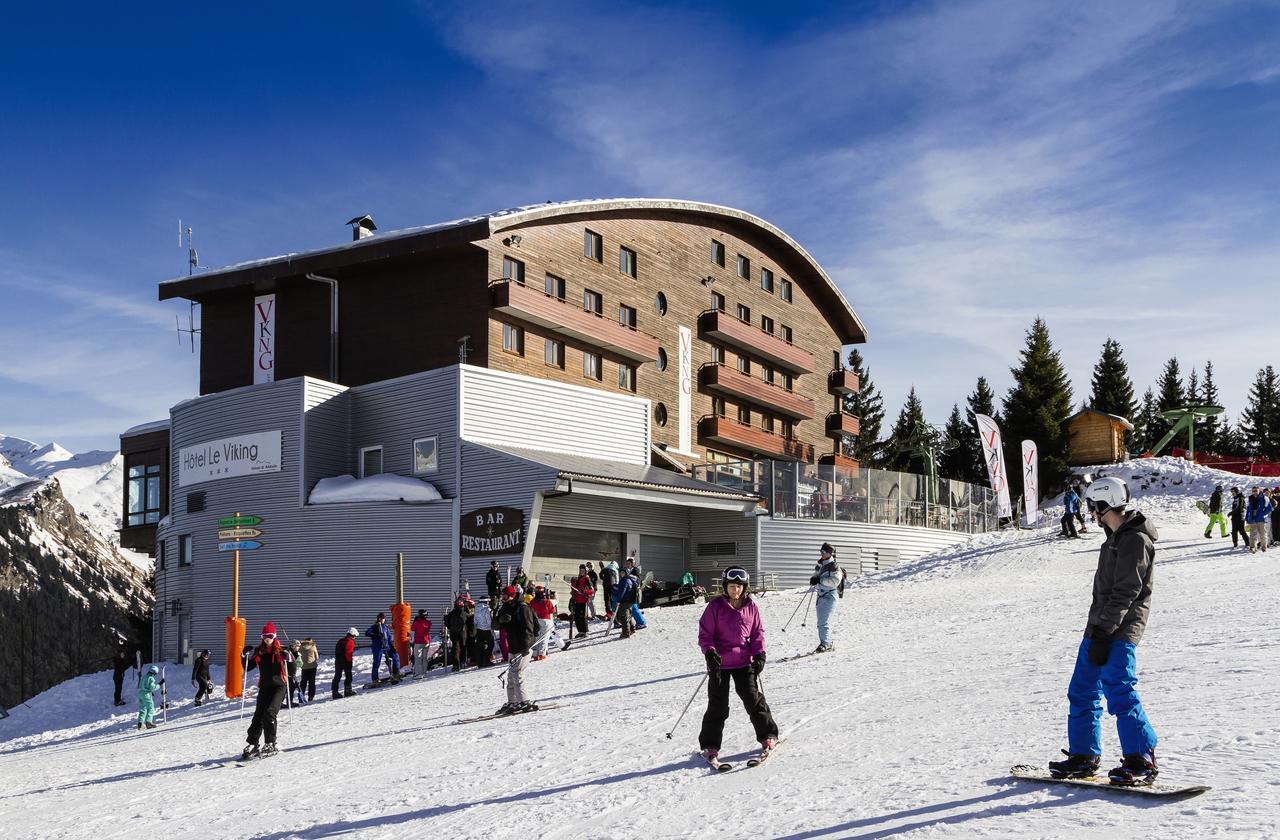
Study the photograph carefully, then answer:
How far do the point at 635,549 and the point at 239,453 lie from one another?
1196 cm

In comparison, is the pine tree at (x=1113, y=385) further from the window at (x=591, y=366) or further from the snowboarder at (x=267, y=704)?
the snowboarder at (x=267, y=704)

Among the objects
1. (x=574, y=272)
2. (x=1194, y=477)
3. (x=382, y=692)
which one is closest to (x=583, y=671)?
(x=382, y=692)

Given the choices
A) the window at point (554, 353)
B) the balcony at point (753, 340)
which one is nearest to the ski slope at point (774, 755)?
the window at point (554, 353)

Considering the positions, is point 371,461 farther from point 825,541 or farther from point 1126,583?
point 1126,583

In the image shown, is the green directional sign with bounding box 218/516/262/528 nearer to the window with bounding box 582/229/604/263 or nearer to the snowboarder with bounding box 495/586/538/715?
the snowboarder with bounding box 495/586/538/715

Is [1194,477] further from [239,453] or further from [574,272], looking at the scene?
[239,453]

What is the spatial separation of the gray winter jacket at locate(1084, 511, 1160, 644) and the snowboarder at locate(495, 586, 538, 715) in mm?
9628

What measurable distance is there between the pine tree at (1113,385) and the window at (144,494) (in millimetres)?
59773

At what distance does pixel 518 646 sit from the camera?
16672 millimetres

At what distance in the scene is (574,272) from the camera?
4219 centimetres

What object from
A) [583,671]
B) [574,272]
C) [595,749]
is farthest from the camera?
[574,272]

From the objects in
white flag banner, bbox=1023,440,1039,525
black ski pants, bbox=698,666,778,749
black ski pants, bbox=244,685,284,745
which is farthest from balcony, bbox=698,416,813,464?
black ski pants, bbox=698,666,778,749

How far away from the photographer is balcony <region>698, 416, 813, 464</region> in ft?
156

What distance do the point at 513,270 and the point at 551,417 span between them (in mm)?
5895
